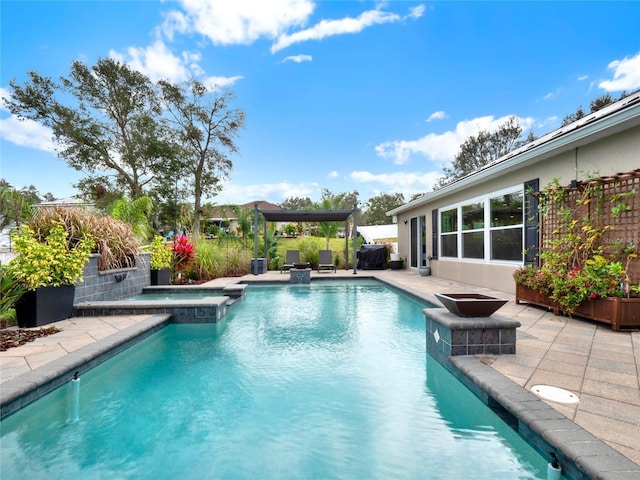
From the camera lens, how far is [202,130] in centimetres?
2269

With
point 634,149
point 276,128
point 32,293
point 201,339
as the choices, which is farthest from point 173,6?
point 634,149

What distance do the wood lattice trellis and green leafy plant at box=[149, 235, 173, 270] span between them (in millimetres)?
9754

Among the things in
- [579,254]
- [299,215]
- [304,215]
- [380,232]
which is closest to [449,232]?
[304,215]

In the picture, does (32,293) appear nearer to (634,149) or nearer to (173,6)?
(634,149)

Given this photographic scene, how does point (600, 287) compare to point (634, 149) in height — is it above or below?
below

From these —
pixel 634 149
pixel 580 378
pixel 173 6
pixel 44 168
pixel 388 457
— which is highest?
pixel 173 6

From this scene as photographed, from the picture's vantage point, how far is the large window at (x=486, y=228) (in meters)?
7.78

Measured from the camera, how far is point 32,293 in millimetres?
4930

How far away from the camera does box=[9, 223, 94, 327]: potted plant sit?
4938 mm

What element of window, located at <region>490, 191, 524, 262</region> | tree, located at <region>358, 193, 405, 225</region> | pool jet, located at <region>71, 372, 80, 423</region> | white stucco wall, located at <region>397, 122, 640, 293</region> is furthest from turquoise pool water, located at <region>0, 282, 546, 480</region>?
tree, located at <region>358, 193, 405, 225</region>

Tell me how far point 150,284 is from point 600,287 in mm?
10077

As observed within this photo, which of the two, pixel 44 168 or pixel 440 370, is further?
pixel 44 168

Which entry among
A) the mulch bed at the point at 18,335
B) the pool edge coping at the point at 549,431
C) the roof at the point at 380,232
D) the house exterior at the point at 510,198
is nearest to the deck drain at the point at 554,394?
the pool edge coping at the point at 549,431

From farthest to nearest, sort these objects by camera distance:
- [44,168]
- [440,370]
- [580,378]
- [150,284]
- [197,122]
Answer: [197,122] < [44,168] < [150,284] < [440,370] < [580,378]
